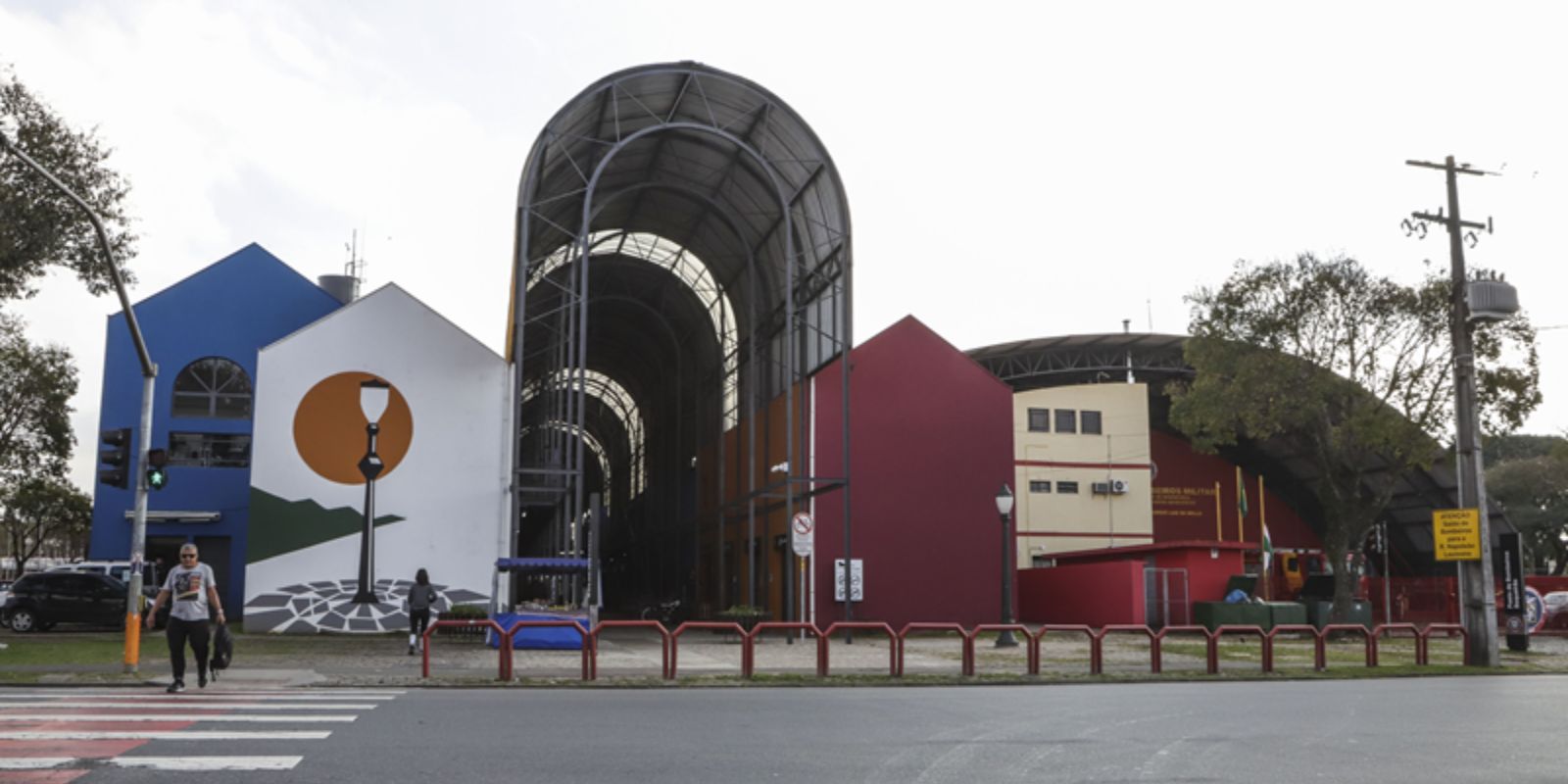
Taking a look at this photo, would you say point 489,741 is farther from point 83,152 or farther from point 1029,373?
point 1029,373

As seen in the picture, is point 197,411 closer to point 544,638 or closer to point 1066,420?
point 544,638

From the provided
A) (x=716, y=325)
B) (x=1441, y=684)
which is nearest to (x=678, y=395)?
(x=716, y=325)

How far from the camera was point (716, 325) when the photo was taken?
4822cm

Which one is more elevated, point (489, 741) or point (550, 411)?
point (550, 411)

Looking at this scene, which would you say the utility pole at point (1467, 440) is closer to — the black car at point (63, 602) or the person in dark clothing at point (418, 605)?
the person in dark clothing at point (418, 605)

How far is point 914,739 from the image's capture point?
35.2 feet

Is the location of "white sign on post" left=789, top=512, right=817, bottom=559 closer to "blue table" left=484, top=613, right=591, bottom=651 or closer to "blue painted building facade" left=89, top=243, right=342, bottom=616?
"blue table" left=484, top=613, right=591, bottom=651

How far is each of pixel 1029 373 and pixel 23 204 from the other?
3975 cm

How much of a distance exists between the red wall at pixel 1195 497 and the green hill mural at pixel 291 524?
35955mm

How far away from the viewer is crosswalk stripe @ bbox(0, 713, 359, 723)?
11195 mm

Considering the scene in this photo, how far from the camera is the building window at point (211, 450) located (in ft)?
126

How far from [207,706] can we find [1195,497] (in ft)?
165

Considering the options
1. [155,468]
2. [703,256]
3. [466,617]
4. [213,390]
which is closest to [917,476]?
[703,256]

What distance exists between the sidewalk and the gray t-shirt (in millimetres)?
1448
